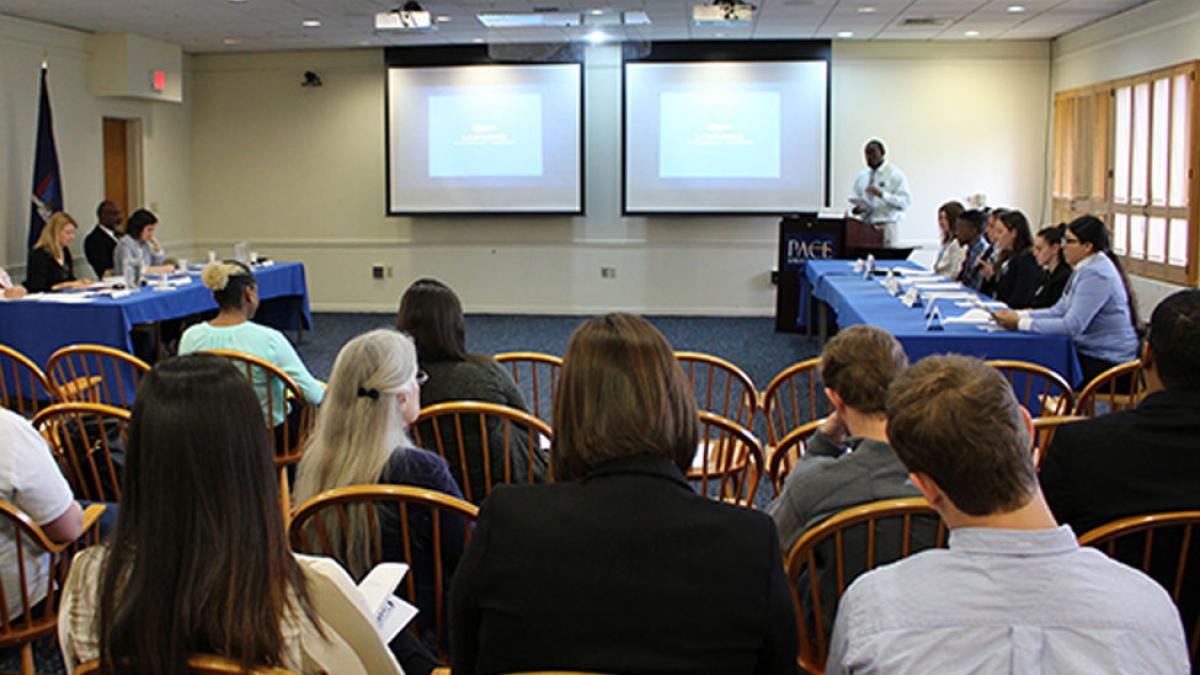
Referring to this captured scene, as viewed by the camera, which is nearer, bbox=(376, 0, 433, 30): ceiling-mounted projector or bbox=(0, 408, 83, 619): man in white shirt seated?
bbox=(0, 408, 83, 619): man in white shirt seated

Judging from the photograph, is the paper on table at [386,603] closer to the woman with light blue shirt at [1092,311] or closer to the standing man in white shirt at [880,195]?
the woman with light blue shirt at [1092,311]

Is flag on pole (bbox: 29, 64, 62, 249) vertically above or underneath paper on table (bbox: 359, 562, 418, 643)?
above

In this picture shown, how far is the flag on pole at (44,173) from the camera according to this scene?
881 cm

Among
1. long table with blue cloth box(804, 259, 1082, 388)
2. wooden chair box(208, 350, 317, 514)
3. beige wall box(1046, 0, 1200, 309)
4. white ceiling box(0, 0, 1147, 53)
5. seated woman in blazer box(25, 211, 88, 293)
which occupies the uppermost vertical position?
white ceiling box(0, 0, 1147, 53)

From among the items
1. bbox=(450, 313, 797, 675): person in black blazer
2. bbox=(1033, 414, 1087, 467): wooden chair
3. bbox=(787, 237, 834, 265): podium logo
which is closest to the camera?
bbox=(450, 313, 797, 675): person in black blazer

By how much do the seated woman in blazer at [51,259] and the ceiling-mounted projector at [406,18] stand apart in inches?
106

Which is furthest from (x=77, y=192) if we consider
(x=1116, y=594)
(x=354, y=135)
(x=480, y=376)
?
(x=1116, y=594)

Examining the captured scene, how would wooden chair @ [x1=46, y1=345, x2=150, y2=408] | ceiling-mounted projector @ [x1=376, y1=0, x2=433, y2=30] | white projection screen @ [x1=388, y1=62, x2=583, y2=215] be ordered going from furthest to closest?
white projection screen @ [x1=388, y1=62, x2=583, y2=215] → ceiling-mounted projector @ [x1=376, y1=0, x2=433, y2=30] → wooden chair @ [x1=46, y1=345, x2=150, y2=408]

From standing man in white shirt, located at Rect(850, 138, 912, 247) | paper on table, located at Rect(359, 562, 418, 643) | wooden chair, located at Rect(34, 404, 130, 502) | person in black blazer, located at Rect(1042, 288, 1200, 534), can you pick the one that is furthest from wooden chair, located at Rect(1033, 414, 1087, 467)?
standing man in white shirt, located at Rect(850, 138, 912, 247)

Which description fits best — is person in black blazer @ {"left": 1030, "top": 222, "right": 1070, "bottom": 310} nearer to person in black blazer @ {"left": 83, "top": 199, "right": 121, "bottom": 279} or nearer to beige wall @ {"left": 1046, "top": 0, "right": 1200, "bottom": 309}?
beige wall @ {"left": 1046, "top": 0, "right": 1200, "bottom": 309}

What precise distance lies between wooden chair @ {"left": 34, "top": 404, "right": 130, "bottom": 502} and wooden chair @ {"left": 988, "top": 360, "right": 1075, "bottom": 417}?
2.79m

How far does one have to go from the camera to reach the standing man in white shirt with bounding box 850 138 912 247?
31.1 feet

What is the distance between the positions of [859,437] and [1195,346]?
0.70m

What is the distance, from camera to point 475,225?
11.2 meters
